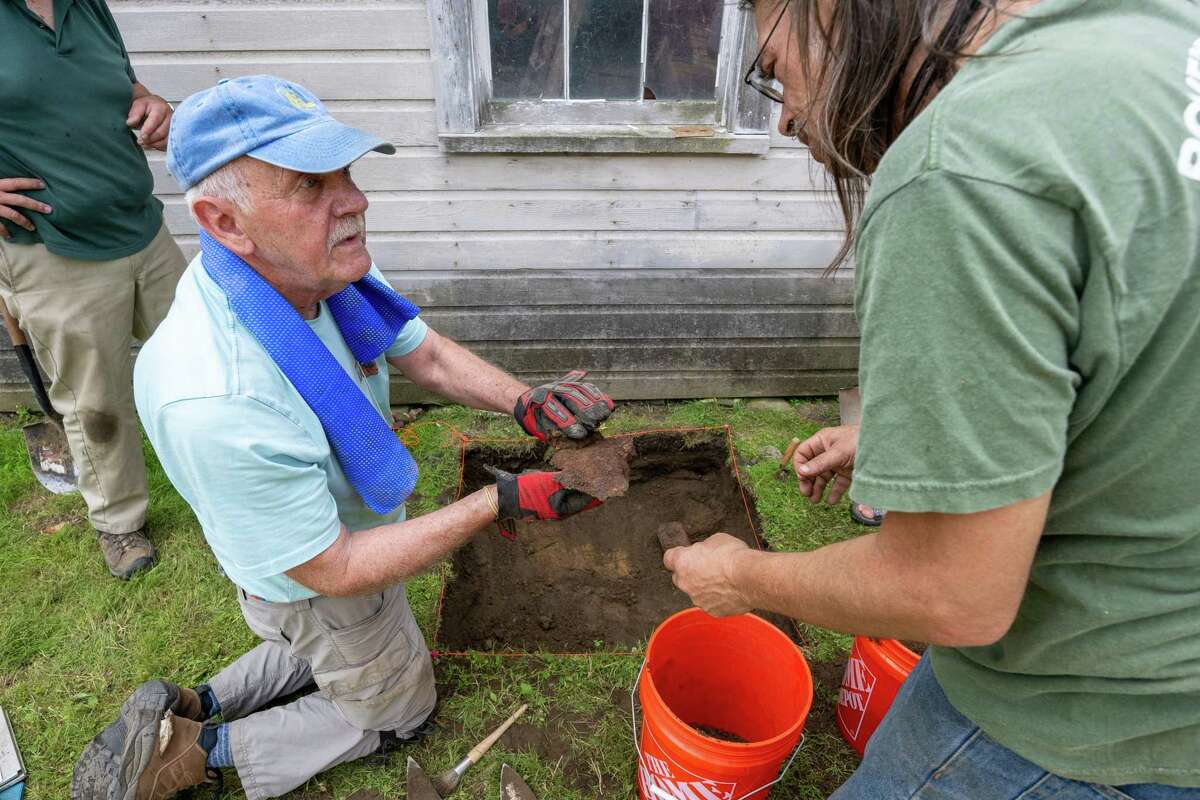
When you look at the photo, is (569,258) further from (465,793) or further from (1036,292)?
(1036,292)

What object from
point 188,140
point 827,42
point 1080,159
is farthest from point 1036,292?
point 188,140

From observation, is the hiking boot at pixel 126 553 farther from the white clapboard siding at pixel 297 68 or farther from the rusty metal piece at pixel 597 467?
the rusty metal piece at pixel 597 467

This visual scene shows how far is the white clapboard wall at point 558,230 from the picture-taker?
3391 millimetres

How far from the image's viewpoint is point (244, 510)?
5.69 feet

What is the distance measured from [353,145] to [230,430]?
79cm

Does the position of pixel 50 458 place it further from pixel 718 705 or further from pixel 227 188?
pixel 718 705

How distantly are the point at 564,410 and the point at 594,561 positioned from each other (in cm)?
131

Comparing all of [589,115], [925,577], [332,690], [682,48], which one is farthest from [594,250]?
[925,577]

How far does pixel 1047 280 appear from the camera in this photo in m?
0.80

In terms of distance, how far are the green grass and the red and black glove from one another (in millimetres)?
1063

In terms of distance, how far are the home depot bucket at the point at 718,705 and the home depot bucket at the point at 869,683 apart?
0.29m

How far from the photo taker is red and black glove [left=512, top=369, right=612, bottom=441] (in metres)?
2.31

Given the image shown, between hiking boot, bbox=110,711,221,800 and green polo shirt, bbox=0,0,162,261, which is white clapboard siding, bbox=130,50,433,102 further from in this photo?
hiking boot, bbox=110,711,221,800

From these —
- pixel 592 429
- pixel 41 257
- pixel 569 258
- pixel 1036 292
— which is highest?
pixel 1036 292
